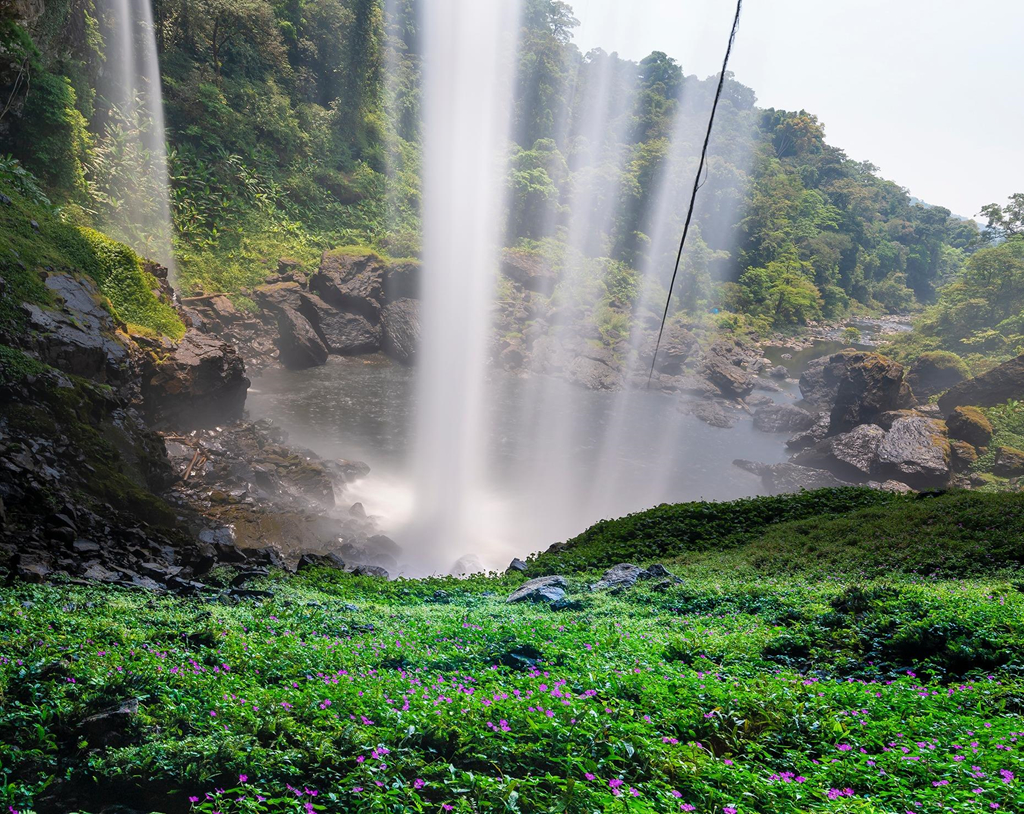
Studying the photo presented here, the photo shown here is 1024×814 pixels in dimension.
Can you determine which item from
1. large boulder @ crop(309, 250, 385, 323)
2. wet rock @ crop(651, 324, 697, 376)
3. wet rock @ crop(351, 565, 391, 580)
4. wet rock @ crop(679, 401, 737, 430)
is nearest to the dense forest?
large boulder @ crop(309, 250, 385, 323)

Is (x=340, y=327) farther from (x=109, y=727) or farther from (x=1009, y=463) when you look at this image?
(x=1009, y=463)

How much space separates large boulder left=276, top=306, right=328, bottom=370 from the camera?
27.8 meters

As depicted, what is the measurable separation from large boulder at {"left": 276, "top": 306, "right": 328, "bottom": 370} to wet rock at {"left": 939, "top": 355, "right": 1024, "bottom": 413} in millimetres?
31686

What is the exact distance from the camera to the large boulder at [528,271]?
42.7 meters

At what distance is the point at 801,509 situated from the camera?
48.0ft

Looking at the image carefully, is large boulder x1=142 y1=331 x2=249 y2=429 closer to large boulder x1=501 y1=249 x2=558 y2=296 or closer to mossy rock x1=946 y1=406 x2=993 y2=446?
large boulder x1=501 y1=249 x2=558 y2=296

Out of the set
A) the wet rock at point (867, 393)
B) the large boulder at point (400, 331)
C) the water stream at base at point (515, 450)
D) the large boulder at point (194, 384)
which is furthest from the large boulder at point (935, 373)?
the large boulder at point (194, 384)

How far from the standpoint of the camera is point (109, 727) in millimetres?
3889

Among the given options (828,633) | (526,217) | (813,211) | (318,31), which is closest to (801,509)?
(828,633)

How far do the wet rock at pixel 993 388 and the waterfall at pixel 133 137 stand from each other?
127ft

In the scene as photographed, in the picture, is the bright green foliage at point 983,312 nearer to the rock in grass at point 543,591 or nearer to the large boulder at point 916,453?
the large boulder at point 916,453

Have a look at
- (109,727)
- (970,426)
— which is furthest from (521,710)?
(970,426)

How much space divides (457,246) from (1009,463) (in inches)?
1180

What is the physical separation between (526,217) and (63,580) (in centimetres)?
4785
